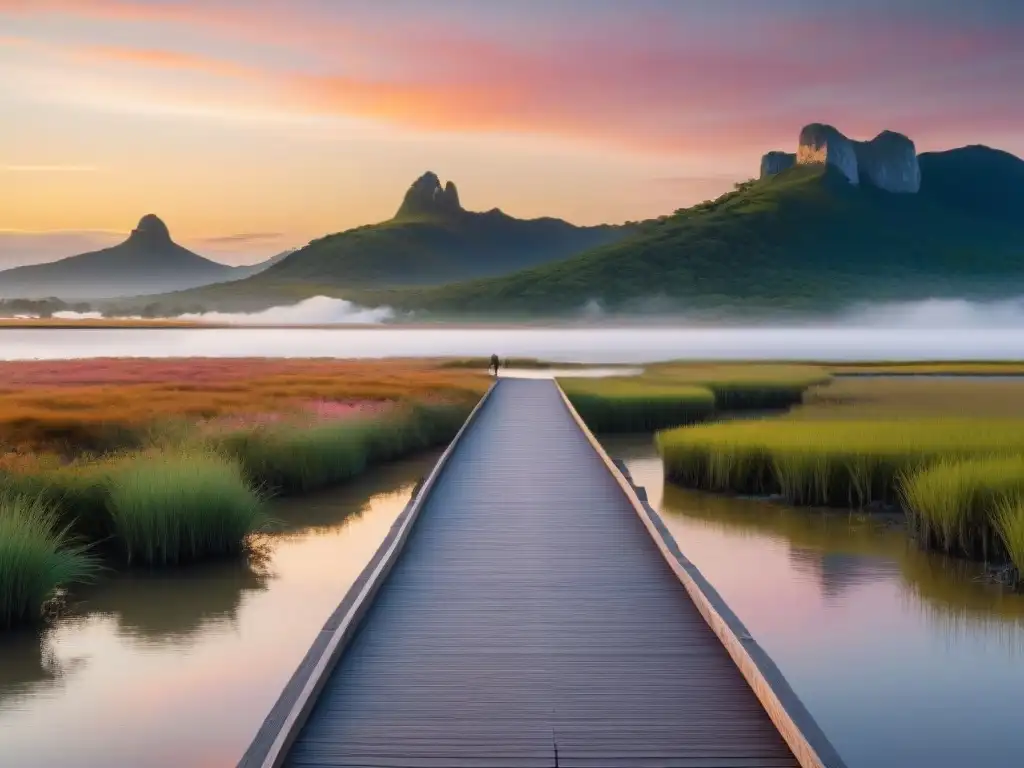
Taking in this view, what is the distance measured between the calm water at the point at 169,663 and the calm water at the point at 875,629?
4.84 m

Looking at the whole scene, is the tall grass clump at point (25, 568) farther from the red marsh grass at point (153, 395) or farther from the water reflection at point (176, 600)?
the red marsh grass at point (153, 395)

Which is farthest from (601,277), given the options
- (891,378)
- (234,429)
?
(234,429)

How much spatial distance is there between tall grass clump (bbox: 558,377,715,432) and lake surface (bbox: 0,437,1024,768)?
1485 cm

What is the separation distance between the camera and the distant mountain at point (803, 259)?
581ft

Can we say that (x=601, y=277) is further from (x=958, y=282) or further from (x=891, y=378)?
(x=891, y=378)

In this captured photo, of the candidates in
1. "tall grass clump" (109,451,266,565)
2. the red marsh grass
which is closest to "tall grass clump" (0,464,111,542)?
"tall grass clump" (109,451,266,565)

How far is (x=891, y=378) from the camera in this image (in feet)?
186

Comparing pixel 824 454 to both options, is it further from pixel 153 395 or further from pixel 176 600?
pixel 153 395

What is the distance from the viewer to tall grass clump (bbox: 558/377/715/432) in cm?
3180

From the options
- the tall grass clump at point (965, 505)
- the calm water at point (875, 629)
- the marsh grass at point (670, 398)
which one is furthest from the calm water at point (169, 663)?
the marsh grass at point (670, 398)

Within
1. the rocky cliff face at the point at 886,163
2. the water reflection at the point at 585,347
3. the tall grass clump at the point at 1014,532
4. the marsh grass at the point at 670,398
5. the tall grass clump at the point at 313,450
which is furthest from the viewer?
the rocky cliff face at the point at 886,163

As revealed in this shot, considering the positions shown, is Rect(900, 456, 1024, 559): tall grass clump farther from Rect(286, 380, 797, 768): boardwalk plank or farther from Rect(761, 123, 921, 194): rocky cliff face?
Rect(761, 123, 921, 194): rocky cliff face

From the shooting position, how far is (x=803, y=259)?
181125 millimetres

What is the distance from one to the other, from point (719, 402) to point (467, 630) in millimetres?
31230
